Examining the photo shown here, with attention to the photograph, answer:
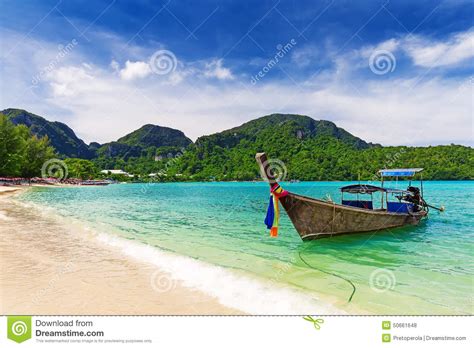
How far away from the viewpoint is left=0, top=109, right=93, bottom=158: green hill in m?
163

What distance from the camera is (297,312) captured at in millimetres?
5387

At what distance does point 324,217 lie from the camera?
11.5 metres

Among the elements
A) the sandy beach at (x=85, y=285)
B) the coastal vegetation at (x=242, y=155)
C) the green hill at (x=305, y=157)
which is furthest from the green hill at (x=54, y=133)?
the sandy beach at (x=85, y=285)

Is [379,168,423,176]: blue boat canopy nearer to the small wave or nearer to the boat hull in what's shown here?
the boat hull

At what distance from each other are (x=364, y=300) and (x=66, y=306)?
557cm

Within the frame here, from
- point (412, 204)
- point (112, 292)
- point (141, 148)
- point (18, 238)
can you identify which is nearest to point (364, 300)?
point (112, 292)

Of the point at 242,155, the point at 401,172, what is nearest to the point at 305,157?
the point at 242,155

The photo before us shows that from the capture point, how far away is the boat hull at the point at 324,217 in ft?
35.5

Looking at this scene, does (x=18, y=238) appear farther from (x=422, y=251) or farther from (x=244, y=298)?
(x=422, y=251)

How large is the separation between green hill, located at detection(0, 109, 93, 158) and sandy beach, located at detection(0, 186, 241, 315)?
585 feet

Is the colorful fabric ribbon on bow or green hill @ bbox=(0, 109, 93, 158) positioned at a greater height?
green hill @ bbox=(0, 109, 93, 158)

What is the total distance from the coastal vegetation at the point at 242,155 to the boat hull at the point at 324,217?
1304 millimetres

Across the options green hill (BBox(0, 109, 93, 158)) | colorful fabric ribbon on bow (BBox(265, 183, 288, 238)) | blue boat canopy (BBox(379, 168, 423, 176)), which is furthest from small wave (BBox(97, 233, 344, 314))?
green hill (BBox(0, 109, 93, 158))

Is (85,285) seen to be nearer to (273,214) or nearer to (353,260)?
(273,214)
